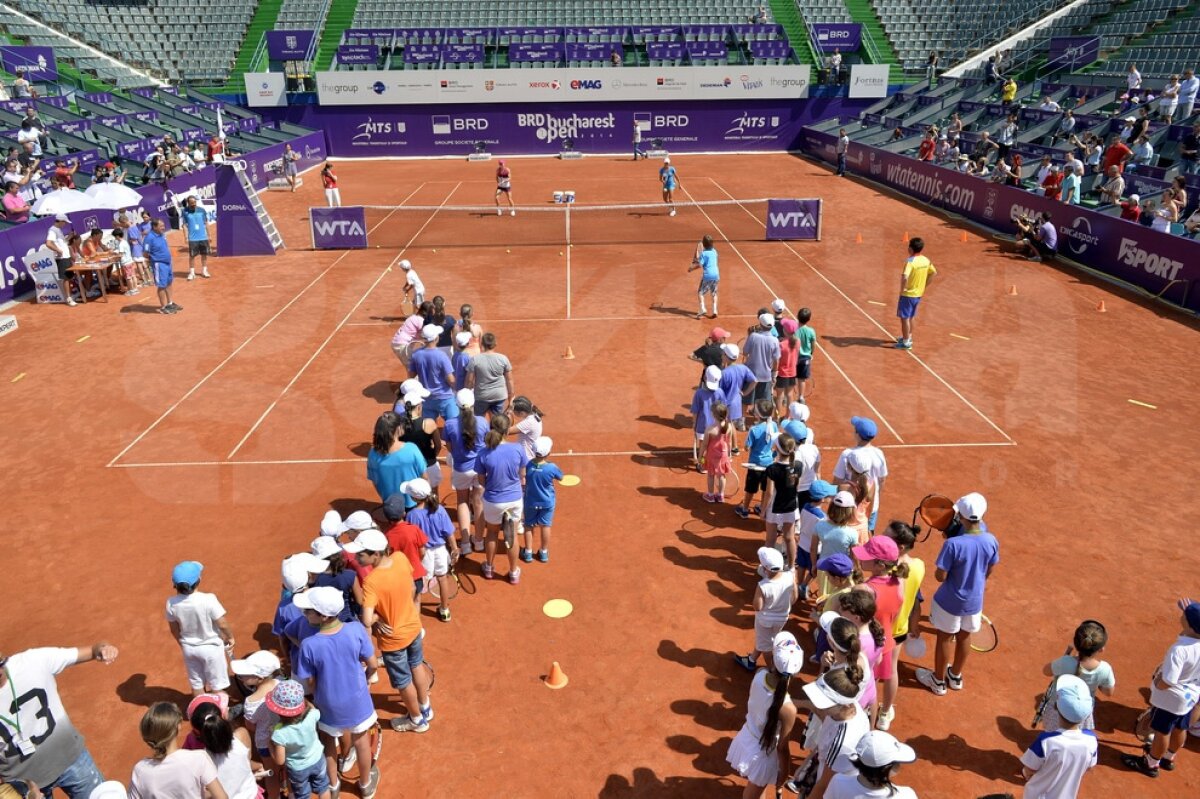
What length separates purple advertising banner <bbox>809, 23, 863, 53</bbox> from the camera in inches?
1991

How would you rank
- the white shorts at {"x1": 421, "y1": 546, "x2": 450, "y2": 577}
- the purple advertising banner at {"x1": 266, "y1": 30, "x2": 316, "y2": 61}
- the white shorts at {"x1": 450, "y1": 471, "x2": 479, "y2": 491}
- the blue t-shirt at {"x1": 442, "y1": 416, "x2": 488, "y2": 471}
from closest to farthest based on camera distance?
the white shorts at {"x1": 421, "y1": 546, "x2": 450, "y2": 577}
the blue t-shirt at {"x1": 442, "y1": 416, "x2": 488, "y2": 471}
the white shorts at {"x1": 450, "y1": 471, "x2": 479, "y2": 491}
the purple advertising banner at {"x1": 266, "y1": 30, "x2": 316, "y2": 61}

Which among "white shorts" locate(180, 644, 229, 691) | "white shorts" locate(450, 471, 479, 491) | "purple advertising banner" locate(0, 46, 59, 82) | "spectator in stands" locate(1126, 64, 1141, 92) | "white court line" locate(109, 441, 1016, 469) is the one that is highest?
"purple advertising banner" locate(0, 46, 59, 82)

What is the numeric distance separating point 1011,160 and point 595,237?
616 inches

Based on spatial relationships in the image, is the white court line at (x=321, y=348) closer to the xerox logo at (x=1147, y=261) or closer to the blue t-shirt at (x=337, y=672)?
the blue t-shirt at (x=337, y=672)

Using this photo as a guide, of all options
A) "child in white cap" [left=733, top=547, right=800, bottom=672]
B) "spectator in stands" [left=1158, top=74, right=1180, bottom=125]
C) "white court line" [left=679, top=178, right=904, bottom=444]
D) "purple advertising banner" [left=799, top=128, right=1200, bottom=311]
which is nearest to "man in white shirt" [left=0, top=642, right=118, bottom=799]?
"child in white cap" [left=733, top=547, right=800, bottom=672]

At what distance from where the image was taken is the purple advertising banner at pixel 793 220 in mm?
26016

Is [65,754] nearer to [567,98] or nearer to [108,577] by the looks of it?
[108,577]

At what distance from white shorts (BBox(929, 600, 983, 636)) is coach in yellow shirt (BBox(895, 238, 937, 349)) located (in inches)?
396

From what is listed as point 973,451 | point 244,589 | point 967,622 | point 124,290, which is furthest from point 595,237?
point 967,622

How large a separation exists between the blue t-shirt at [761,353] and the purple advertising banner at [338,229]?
16591 millimetres

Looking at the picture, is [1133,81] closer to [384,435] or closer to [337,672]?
[384,435]

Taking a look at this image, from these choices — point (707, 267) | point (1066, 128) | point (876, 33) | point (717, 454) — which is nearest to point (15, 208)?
point (707, 267)

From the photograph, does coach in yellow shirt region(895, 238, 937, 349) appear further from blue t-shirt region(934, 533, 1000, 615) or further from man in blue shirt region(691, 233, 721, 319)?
blue t-shirt region(934, 533, 1000, 615)

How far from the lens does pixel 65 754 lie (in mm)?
6027
